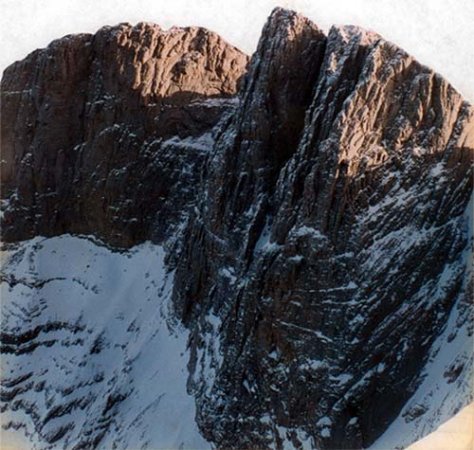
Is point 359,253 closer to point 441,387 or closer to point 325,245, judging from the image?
point 325,245

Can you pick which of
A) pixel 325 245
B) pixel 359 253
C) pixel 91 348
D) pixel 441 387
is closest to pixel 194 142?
pixel 91 348

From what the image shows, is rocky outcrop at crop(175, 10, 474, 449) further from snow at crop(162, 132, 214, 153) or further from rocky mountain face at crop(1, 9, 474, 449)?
snow at crop(162, 132, 214, 153)

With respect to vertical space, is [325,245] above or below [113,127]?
below

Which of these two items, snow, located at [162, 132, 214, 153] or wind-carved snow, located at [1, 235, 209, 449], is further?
snow, located at [162, 132, 214, 153]

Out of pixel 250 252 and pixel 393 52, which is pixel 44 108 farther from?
pixel 393 52

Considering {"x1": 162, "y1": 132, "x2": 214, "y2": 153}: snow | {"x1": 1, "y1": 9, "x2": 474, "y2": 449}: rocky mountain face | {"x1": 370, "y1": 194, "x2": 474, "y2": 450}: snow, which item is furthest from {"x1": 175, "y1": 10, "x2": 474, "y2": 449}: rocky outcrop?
{"x1": 162, "y1": 132, "x2": 214, "y2": 153}: snow
